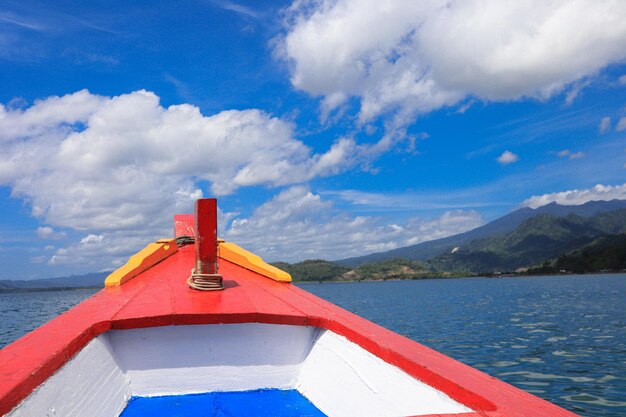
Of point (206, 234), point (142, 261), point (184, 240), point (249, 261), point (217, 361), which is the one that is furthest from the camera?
point (184, 240)

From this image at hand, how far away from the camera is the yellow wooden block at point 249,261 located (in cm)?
568

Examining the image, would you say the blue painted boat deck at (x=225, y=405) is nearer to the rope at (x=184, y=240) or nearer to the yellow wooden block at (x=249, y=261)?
the yellow wooden block at (x=249, y=261)

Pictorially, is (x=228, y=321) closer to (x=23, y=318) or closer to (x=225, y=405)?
(x=225, y=405)

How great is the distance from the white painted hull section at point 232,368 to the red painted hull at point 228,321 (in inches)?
4.6

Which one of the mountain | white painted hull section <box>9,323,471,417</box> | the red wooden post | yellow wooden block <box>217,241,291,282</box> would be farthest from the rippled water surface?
the mountain

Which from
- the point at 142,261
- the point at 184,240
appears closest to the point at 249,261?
the point at 142,261

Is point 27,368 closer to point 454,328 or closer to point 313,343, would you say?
point 313,343

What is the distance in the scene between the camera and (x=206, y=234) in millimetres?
4152

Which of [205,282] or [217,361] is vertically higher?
[205,282]

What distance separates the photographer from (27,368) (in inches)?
87.7

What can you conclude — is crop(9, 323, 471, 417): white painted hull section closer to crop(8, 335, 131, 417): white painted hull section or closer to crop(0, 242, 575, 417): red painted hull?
crop(8, 335, 131, 417): white painted hull section

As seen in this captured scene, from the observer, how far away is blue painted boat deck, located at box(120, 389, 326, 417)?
124 inches

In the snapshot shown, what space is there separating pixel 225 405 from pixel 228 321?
0.59m

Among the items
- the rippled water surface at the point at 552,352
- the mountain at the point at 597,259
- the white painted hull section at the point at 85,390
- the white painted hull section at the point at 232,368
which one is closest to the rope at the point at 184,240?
the white painted hull section at the point at 232,368
